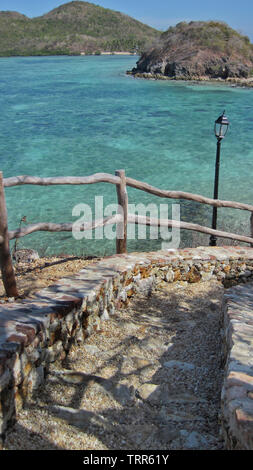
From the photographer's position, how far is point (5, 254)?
4.36m

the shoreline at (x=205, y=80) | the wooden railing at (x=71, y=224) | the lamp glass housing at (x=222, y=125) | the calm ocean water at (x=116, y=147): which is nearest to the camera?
the wooden railing at (x=71, y=224)

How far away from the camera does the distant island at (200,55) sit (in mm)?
59838

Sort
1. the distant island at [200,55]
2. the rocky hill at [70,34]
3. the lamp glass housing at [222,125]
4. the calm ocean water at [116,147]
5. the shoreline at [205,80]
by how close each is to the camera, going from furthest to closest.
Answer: the rocky hill at [70,34] < the distant island at [200,55] < the shoreline at [205,80] < the calm ocean water at [116,147] < the lamp glass housing at [222,125]

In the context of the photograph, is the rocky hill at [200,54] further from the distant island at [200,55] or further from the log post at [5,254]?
the log post at [5,254]

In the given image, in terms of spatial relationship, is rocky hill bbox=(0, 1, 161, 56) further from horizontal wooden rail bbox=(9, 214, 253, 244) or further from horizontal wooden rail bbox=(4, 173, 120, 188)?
horizontal wooden rail bbox=(4, 173, 120, 188)

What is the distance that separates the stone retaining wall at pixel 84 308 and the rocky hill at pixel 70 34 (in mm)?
140826

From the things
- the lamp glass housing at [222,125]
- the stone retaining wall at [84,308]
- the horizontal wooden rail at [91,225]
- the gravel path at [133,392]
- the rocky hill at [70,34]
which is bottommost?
A: the gravel path at [133,392]

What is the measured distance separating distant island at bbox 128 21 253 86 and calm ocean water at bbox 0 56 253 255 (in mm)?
15152

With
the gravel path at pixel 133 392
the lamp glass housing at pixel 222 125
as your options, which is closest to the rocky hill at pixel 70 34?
the lamp glass housing at pixel 222 125

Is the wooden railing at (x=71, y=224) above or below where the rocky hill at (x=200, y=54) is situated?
below

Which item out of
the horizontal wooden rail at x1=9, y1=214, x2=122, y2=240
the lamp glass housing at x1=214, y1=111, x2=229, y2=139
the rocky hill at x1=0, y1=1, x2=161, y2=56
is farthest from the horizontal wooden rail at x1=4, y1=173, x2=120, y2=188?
the rocky hill at x1=0, y1=1, x2=161, y2=56

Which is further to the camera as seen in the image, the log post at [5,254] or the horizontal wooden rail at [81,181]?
the horizontal wooden rail at [81,181]

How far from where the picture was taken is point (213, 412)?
285 cm
